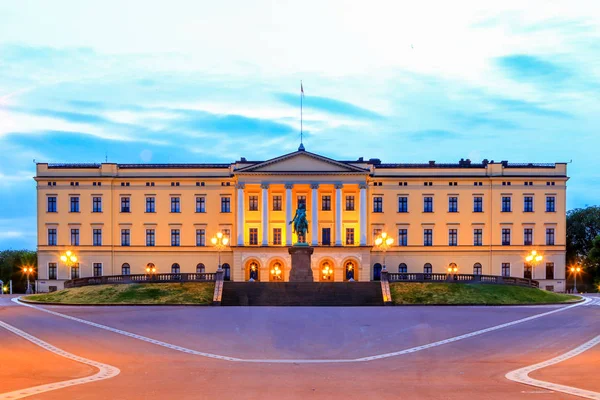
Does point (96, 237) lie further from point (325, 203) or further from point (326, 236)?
point (325, 203)

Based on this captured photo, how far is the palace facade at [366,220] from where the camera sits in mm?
81500

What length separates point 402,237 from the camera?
8200 cm

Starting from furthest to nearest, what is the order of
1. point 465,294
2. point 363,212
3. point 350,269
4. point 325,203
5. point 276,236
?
1. point 325,203
2. point 276,236
3. point 350,269
4. point 363,212
5. point 465,294

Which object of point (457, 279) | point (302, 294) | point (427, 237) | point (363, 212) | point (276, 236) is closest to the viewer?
point (302, 294)

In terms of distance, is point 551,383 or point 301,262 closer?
point 551,383

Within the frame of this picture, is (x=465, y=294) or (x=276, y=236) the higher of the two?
(x=276, y=236)

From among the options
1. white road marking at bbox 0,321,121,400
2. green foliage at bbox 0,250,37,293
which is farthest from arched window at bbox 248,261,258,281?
white road marking at bbox 0,321,121,400

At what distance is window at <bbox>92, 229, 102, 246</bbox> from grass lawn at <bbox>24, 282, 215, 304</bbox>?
69.8 ft

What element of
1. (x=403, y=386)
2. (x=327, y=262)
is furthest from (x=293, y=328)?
(x=327, y=262)

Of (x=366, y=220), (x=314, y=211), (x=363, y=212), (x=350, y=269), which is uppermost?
(x=314, y=211)

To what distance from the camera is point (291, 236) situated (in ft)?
259

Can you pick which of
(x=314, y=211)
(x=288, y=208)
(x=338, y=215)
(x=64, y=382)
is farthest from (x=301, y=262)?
(x=64, y=382)

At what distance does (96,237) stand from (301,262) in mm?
29600

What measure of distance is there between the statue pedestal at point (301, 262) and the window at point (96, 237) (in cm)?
2863
